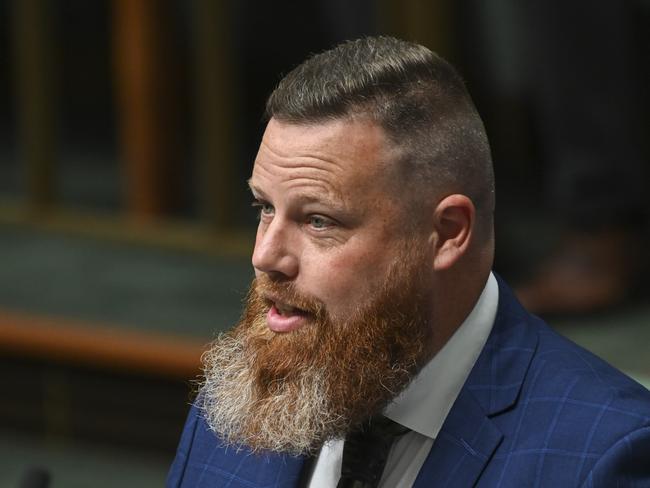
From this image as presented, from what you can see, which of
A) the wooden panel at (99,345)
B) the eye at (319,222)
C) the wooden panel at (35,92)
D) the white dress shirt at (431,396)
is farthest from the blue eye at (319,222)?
the wooden panel at (35,92)

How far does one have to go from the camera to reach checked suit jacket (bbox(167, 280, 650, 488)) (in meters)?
1.99

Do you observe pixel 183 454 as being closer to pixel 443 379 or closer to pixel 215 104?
pixel 443 379

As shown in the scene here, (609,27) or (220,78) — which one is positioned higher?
(609,27)

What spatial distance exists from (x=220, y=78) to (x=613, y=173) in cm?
162

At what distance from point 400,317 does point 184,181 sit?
4.08 metres

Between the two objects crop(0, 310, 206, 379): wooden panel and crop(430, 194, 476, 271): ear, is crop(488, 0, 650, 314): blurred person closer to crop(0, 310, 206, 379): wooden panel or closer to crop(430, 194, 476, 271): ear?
crop(0, 310, 206, 379): wooden panel

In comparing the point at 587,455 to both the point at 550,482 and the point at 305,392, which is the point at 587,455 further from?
the point at 305,392

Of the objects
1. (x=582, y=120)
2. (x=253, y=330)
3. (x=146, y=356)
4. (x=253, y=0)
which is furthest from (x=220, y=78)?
(x=253, y=330)

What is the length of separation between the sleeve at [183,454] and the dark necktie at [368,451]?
316 millimetres

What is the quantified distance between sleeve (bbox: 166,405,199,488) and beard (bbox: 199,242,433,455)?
24 cm

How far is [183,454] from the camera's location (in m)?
2.41

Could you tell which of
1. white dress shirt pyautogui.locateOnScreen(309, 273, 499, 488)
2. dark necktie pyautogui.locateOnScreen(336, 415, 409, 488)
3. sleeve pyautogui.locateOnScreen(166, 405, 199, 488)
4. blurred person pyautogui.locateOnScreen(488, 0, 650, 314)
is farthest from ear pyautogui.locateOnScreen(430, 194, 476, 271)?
blurred person pyautogui.locateOnScreen(488, 0, 650, 314)

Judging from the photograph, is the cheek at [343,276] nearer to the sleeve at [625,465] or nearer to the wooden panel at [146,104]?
the sleeve at [625,465]

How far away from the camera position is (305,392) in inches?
84.3
